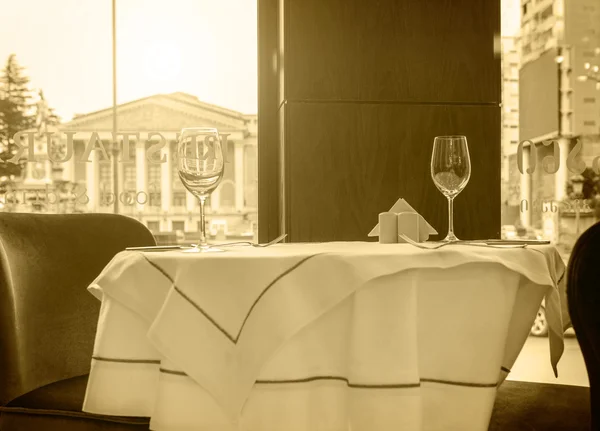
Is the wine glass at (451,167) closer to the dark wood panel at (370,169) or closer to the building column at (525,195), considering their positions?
the dark wood panel at (370,169)

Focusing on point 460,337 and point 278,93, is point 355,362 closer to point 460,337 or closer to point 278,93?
point 460,337

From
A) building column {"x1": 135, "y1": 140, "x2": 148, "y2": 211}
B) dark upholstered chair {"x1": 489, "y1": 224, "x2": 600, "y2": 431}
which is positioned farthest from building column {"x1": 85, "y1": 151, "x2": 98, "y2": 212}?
dark upholstered chair {"x1": 489, "y1": 224, "x2": 600, "y2": 431}

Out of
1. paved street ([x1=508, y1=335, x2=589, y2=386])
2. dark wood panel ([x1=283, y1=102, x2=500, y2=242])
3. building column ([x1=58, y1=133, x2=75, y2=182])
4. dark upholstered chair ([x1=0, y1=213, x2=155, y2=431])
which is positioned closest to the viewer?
dark upholstered chair ([x1=0, y1=213, x2=155, y2=431])

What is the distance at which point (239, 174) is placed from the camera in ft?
12.7

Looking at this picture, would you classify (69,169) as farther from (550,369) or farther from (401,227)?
(550,369)

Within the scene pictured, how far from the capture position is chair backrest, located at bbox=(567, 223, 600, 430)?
3.02 ft

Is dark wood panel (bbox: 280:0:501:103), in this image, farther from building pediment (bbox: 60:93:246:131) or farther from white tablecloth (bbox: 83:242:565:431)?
white tablecloth (bbox: 83:242:565:431)

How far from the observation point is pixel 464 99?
9.07ft

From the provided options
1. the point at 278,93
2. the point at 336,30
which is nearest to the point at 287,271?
the point at 336,30

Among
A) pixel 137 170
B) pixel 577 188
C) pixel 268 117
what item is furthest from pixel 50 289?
pixel 577 188

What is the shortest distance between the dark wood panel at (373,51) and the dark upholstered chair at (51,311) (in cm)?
121

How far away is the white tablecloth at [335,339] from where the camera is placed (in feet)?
3.07

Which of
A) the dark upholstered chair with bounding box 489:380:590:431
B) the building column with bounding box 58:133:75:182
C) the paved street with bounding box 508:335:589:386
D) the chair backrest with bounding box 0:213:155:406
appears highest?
the building column with bounding box 58:133:75:182

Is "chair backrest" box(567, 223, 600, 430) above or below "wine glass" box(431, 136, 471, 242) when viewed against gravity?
below
